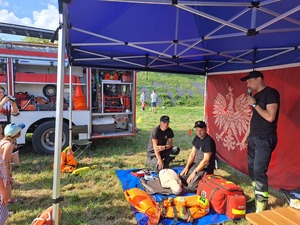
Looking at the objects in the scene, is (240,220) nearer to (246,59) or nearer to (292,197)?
(292,197)

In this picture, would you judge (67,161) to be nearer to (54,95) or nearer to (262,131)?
(54,95)

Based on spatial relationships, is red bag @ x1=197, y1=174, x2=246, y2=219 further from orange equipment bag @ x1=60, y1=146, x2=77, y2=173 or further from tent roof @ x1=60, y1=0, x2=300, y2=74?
orange equipment bag @ x1=60, y1=146, x2=77, y2=173

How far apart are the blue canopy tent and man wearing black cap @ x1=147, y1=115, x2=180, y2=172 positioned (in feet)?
4.64

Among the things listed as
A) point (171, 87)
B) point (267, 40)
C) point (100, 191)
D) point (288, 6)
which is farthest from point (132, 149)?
point (171, 87)

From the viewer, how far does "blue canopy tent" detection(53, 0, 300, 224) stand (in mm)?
2228

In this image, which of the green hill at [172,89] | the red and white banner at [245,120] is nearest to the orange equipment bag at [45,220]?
the red and white banner at [245,120]

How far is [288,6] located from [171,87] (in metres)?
24.4

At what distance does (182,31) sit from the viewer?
351 cm

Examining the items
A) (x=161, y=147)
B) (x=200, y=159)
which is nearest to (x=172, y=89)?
(x=161, y=147)

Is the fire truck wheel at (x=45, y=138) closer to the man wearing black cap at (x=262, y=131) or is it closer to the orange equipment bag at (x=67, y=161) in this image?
the orange equipment bag at (x=67, y=161)

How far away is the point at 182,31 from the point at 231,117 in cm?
271

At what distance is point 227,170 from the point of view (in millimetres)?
5113

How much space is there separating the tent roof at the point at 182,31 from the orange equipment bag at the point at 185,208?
2.25 metres

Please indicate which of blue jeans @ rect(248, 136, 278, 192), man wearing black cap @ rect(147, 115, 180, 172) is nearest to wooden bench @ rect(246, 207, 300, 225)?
blue jeans @ rect(248, 136, 278, 192)
